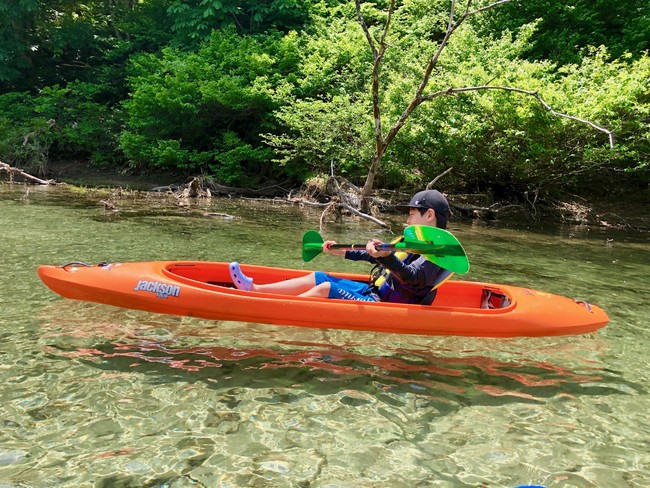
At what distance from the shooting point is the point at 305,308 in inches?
146

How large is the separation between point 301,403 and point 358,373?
572 millimetres

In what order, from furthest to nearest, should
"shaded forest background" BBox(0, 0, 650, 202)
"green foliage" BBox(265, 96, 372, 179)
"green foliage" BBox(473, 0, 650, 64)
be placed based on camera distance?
"green foliage" BBox(473, 0, 650, 64) → "green foliage" BBox(265, 96, 372, 179) → "shaded forest background" BBox(0, 0, 650, 202)

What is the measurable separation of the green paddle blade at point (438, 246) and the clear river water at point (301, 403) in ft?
2.09

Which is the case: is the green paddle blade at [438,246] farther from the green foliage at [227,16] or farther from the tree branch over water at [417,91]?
the green foliage at [227,16]

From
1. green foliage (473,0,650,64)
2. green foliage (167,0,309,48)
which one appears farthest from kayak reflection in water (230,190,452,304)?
green foliage (167,0,309,48)

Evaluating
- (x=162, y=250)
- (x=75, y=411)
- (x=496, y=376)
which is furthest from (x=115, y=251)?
(x=496, y=376)

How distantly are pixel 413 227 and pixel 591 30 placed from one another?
1503 cm

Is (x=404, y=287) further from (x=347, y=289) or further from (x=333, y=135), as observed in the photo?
(x=333, y=135)

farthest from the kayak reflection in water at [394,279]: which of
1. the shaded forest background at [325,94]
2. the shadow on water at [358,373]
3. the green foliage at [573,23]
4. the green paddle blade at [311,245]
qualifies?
the green foliage at [573,23]

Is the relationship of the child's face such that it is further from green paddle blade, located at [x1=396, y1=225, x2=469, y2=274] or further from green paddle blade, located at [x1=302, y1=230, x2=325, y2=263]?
green paddle blade, located at [x1=302, y1=230, x2=325, y2=263]

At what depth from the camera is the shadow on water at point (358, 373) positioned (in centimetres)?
299

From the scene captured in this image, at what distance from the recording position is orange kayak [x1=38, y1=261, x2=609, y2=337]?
3729mm

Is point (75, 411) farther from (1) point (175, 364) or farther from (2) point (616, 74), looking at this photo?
(2) point (616, 74)

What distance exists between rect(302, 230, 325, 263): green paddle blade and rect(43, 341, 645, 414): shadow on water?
110 cm
